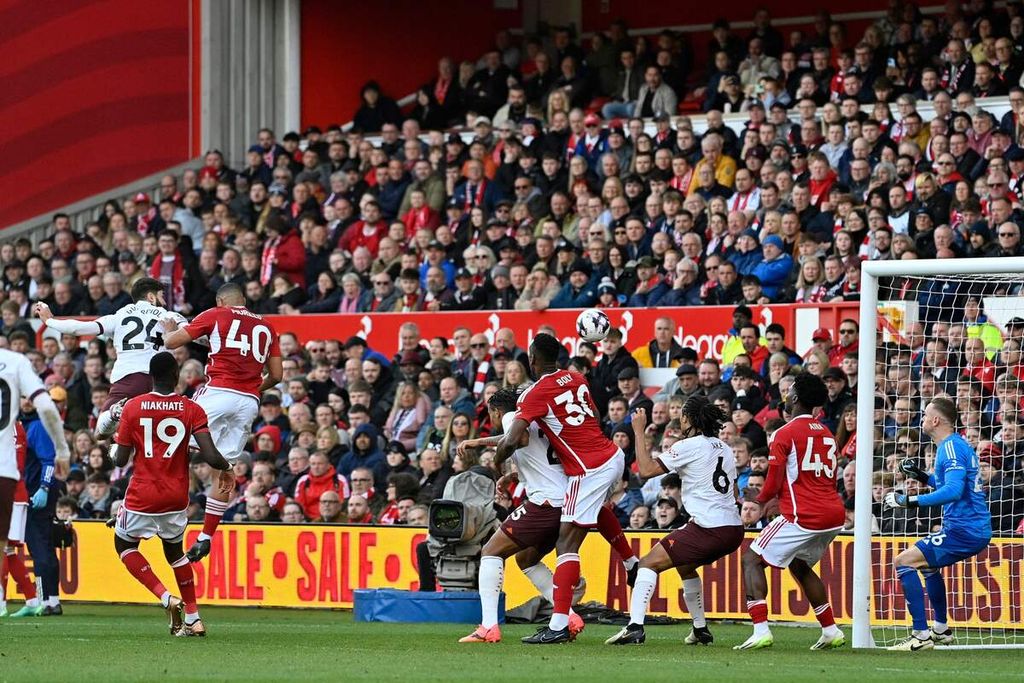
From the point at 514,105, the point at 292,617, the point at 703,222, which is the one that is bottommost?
the point at 292,617

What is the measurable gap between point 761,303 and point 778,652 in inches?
292

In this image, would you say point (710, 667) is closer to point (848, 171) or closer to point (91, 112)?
point (848, 171)

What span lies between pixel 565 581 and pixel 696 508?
1091 millimetres

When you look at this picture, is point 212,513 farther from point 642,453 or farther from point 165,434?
point 642,453

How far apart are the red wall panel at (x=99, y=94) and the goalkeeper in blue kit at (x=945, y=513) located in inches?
758

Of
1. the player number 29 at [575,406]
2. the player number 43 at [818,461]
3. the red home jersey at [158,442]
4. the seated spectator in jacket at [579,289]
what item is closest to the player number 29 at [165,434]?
the red home jersey at [158,442]

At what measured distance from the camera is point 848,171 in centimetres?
→ 2102

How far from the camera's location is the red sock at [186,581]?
13516 millimetres

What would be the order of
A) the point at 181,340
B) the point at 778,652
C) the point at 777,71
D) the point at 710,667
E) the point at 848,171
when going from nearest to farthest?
the point at 710,667
the point at 778,652
the point at 181,340
the point at 848,171
the point at 777,71

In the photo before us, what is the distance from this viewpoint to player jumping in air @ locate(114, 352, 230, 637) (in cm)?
1330

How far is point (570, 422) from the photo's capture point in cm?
1312

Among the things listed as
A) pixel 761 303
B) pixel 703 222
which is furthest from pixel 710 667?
pixel 703 222

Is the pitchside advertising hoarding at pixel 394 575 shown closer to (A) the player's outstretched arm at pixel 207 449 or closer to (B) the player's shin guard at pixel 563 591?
(B) the player's shin guard at pixel 563 591

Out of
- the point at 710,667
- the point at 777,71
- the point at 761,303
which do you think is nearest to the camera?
the point at 710,667
